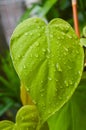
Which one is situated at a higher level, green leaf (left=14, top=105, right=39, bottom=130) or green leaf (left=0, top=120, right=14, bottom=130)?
green leaf (left=14, top=105, right=39, bottom=130)

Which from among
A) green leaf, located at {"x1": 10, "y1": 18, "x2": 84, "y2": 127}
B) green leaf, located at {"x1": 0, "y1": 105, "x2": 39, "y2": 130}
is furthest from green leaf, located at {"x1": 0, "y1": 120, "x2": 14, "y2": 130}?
green leaf, located at {"x1": 10, "y1": 18, "x2": 84, "y2": 127}

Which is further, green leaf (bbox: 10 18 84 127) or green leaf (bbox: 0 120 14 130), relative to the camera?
green leaf (bbox: 0 120 14 130)

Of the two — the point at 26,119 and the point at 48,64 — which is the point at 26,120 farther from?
the point at 48,64

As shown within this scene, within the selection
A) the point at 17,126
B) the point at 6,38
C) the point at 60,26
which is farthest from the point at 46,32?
the point at 6,38

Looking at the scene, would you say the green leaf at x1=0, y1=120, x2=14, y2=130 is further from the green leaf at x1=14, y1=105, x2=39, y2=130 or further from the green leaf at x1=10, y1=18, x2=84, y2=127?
the green leaf at x1=10, y1=18, x2=84, y2=127

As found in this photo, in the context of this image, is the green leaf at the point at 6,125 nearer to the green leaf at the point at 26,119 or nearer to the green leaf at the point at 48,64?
the green leaf at the point at 26,119

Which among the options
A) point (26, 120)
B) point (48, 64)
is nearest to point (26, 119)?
point (26, 120)
